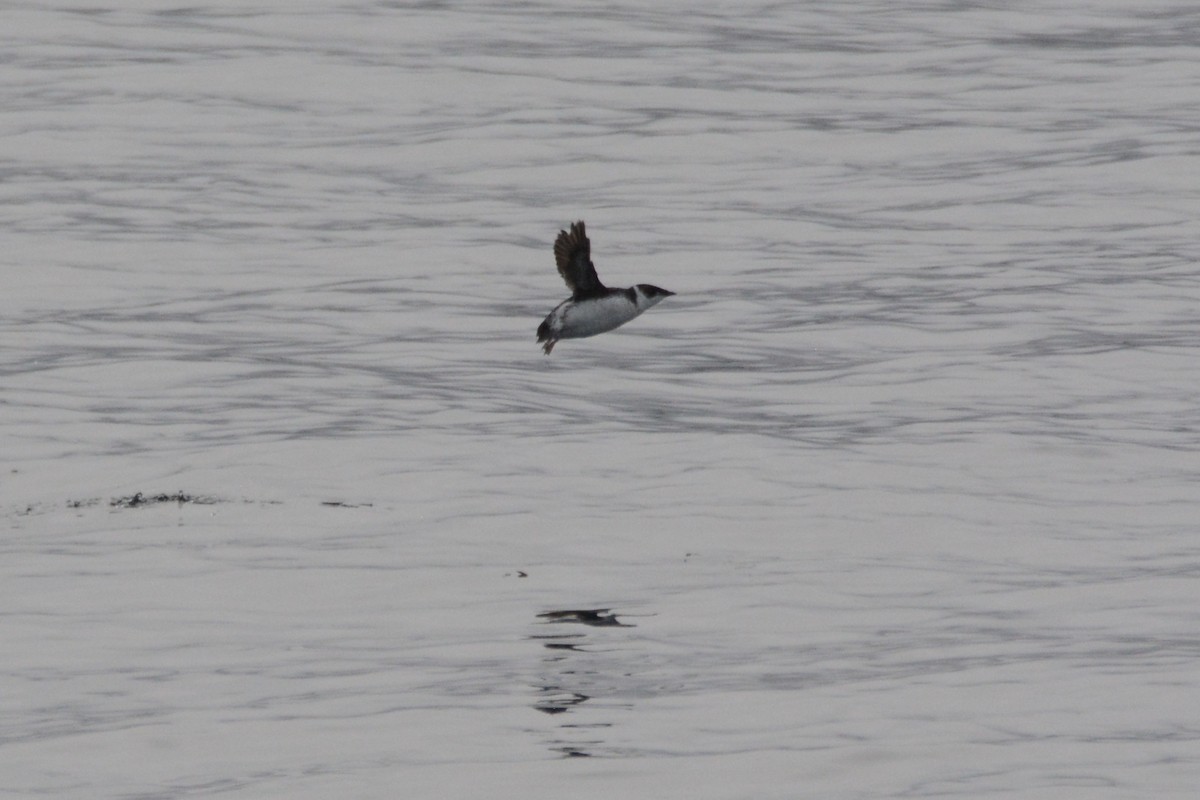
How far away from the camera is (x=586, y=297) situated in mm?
13258

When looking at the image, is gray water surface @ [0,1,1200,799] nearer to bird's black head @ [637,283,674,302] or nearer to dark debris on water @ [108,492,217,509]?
dark debris on water @ [108,492,217,509]

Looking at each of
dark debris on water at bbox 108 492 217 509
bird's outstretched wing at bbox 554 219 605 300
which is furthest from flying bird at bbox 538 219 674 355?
dark debris on water at bbox 108 492 217 509

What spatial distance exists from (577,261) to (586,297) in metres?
0.27

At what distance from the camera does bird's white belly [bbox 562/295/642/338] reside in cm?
1316

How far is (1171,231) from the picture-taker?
20219mm

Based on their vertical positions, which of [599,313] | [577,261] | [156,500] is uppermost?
[577,261]

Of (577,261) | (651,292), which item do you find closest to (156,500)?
(577,261)

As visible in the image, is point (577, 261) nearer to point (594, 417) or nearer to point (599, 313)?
point (599, 313)

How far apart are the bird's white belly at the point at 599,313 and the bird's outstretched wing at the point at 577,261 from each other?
0.28 feet

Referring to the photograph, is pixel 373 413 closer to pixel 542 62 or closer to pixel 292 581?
pixel 292 581

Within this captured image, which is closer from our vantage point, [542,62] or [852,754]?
[852,754]

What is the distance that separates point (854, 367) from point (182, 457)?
5116 mm

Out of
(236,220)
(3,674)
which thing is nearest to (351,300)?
(236,220)

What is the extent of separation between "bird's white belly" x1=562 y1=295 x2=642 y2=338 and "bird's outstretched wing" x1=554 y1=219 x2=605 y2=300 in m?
0.09
